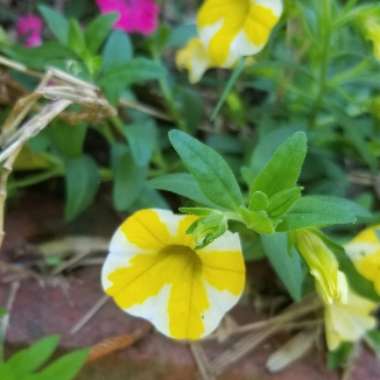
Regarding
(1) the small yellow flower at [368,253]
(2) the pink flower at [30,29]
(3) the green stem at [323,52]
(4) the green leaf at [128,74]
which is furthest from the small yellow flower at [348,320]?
(2) the pink flower at [30,29]

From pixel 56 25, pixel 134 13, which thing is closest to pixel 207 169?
pixel 56 25

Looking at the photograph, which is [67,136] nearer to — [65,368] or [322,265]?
[65,368]

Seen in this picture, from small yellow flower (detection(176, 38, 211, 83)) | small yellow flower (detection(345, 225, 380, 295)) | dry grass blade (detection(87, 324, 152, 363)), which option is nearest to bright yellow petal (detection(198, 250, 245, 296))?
small yellow flower (detection(345, 225, 380, 295))

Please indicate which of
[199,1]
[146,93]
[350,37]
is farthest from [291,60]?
[199,1]

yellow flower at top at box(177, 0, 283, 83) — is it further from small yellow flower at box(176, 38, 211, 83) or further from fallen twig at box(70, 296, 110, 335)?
fallen twig at box(70, 296, 110, 335)

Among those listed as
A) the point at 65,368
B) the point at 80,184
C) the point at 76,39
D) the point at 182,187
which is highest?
the point at 76,39
